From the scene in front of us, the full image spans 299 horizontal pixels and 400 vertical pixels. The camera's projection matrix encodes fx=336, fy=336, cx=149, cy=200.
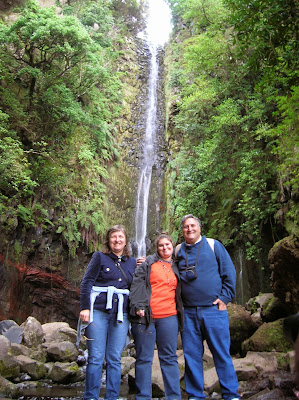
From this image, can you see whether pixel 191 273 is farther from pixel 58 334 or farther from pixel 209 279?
pixel 58 334

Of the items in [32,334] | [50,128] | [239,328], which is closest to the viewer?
[239,328]

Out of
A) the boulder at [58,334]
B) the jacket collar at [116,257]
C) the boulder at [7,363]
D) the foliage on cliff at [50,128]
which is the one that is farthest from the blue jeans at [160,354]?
the foliage on cliff at [50,128]

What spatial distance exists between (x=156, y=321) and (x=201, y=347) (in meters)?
0.58

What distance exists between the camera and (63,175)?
46.8ft

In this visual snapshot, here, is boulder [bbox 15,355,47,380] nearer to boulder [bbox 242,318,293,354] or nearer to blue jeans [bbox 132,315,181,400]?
boulder [bbox 242,318,293,354]

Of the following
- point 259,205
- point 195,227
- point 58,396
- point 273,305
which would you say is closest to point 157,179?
point 259,205

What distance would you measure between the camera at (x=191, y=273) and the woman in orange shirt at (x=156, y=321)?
12 centimetres

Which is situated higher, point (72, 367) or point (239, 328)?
point (239, 328)

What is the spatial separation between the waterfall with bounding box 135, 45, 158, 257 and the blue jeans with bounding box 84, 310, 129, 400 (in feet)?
43.3

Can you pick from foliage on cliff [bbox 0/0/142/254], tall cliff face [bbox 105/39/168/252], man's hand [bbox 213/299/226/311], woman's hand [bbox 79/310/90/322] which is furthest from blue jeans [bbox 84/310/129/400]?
tall cliff face [bbox 105/39/168/252]

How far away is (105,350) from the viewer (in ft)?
12.9

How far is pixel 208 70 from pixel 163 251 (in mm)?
12132

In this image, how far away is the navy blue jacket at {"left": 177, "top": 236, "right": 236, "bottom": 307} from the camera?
12.4 ft

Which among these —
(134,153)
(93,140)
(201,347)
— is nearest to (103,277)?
(201,347)
